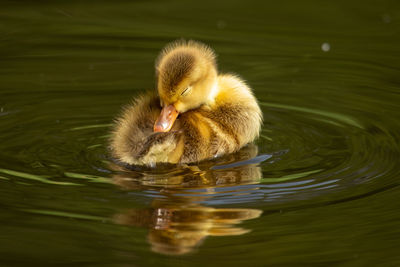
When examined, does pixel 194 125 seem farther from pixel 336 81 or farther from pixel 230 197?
pixel 336 81

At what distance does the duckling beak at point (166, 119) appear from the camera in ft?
16.8

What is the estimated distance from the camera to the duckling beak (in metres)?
5.11

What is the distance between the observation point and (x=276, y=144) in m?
5.68

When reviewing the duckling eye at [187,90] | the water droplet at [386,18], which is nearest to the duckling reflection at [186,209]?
the duckling eye at [187,90]

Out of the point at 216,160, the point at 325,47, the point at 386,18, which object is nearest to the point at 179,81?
the point at 216,160

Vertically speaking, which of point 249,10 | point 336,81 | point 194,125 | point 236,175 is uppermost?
point 249,10

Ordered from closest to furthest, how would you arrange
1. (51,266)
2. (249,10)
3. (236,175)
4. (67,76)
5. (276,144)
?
(51,266)
(236,175)
(276,144)
(67,76)
(249,10)

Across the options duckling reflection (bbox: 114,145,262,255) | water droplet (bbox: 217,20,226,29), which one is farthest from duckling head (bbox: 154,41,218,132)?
water droplet (bbox: 217,20,226,29)

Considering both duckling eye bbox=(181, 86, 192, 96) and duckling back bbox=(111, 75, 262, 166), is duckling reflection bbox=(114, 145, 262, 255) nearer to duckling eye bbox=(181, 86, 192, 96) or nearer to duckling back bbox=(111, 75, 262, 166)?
duckling back bbox=(111, 75, 262, 166)

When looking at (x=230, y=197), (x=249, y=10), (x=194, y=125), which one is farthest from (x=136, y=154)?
(x=249, y=10)

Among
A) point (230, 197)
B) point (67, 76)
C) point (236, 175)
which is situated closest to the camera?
point (230, 197)

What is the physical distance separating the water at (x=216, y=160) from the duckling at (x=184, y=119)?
0.11 meters

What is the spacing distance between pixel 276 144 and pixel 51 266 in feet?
7.64

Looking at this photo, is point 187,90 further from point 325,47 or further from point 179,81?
point 325,47
